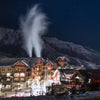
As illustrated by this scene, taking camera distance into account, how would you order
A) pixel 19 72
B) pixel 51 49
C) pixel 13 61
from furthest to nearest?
pixel 51 49, pixel 13 61, pixel 19 72

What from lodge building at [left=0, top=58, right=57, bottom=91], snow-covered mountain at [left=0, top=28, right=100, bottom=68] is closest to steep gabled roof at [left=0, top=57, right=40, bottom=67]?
lodge building at [left=0, top=58, right=57, bottom=91]

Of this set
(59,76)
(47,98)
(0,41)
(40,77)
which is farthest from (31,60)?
(0,41)

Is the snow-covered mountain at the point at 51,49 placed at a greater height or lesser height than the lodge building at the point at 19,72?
greater

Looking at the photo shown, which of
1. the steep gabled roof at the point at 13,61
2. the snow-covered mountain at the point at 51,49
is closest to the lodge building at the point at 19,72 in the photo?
the steep gabled roof at the point at 13,61

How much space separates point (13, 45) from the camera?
8325cm

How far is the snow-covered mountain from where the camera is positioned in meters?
75.7

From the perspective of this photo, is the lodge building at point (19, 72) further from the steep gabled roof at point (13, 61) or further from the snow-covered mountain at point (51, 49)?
the snow-covered mountain at point (51, 49)

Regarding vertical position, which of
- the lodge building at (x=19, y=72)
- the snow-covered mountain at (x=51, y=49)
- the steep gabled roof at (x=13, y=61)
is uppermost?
the snow-covered mountain at (x=51, y=49)

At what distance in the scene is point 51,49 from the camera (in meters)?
88.9

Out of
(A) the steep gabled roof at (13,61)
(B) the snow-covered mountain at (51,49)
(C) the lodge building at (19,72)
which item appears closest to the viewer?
(C) the lodge building at (19,72)

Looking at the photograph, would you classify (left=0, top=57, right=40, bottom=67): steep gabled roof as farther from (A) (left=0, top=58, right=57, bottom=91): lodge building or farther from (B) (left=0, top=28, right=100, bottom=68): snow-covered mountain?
(B) (left=0, top=28, right=100, bottom=68): snow-covered mountain

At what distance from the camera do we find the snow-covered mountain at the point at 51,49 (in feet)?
248

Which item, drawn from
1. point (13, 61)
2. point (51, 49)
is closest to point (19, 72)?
point (13, 61)

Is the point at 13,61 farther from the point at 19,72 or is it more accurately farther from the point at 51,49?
the point at 51,49
